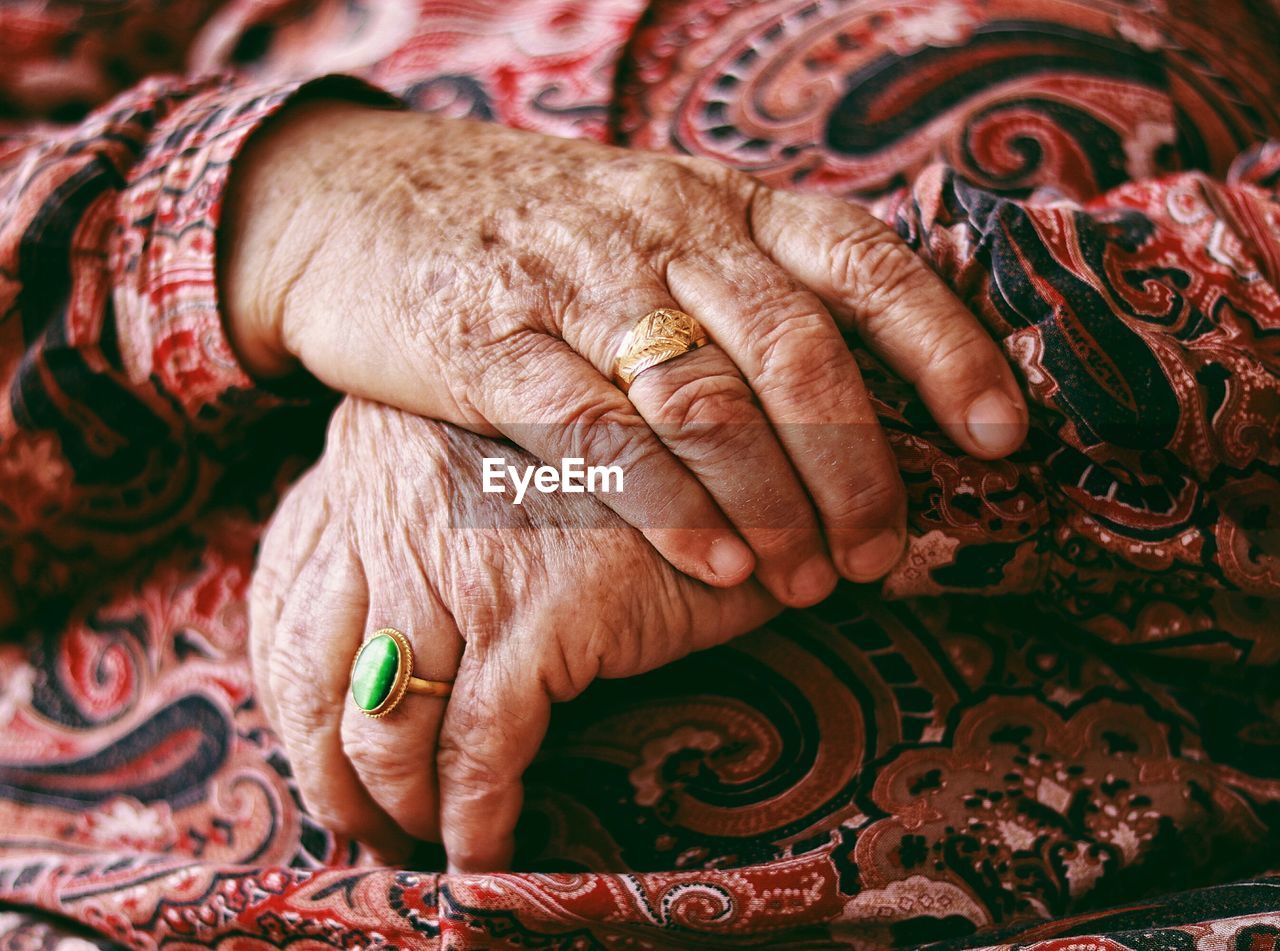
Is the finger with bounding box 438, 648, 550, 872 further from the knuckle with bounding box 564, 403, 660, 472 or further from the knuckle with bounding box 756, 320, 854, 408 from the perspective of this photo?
the knuckle with bounding box 756, 320, 854, 408

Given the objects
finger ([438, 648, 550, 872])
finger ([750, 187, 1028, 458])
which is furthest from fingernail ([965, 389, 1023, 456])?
finger ([438, 648, 550, 872])

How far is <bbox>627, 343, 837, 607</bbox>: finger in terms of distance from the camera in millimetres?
594

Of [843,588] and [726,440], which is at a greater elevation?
[726,440]

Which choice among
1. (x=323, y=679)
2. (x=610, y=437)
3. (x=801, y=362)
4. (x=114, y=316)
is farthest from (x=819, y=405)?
(x=114, y=316)

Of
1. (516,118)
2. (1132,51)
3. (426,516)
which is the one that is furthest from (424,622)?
(1132,51)

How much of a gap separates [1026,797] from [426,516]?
46cm

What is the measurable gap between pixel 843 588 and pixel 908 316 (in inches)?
7.7

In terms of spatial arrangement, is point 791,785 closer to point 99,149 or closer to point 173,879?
point 173,879

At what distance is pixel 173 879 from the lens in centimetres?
74

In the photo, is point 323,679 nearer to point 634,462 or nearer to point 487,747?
point 487,747

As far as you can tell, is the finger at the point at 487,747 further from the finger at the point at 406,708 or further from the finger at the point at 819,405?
the finger at the point at 819,405

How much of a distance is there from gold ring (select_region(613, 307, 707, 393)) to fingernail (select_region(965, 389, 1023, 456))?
0.59 ft

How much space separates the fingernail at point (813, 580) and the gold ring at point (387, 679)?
24cm

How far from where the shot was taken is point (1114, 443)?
0.60 m
